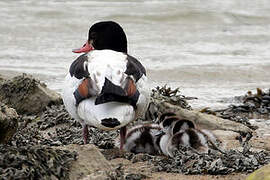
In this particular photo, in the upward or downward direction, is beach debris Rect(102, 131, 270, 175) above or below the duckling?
above

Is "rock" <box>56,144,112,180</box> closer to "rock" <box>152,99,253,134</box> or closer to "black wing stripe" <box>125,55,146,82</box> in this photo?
"black wing stripe" <box>125,55,146,82</box>

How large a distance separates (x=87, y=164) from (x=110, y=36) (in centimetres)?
272

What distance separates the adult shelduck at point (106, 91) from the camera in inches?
221

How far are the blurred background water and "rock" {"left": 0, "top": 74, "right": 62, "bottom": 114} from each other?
2571 mm

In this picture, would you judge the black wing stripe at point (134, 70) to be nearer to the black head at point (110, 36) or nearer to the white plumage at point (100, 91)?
the white plumage at point (100, 91)

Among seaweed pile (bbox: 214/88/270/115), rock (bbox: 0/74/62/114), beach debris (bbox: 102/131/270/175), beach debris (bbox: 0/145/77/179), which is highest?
beach debris (bbox: 0/145/77/179)

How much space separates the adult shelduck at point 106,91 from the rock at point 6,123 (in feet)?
2.24

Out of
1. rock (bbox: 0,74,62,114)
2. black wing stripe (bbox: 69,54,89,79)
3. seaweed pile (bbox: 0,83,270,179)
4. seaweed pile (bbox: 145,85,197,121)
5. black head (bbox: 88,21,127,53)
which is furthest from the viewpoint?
rock (bbox: 0,74,62,114)

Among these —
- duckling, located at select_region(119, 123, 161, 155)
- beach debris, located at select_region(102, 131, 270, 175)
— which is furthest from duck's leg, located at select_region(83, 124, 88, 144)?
beach debris, located at select_region(102, 131, 270, 175)

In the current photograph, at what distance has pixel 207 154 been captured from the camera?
230 inches

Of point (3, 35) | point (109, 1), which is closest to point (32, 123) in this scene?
point (3, 35)

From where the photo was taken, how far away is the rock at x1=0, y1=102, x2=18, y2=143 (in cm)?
A: 525

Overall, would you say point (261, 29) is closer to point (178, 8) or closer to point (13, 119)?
point (178, 8)

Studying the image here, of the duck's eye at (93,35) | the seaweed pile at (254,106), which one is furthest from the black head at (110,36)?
the seaweed pile at (254,106)
